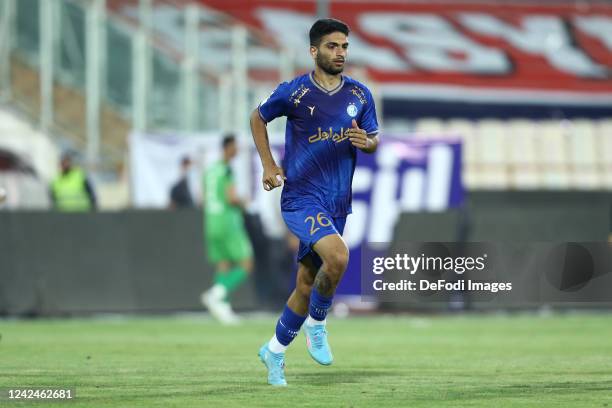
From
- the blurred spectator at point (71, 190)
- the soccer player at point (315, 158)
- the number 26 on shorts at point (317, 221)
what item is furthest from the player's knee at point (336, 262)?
the blurred spectator at point (71, 190)

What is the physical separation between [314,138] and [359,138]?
0.42m

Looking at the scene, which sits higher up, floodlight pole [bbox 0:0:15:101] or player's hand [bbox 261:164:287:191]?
floodlight pole [bbox 0:0:15:101]

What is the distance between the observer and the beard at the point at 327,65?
36.3 feet

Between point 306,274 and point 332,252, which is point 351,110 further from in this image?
point 306,274

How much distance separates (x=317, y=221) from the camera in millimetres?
10914

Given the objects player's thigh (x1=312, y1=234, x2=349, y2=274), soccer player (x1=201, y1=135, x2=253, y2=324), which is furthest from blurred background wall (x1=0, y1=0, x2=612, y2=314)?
player's thigh (x1=312, y1=234, x2=349, y2=274)

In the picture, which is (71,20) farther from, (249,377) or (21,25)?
(249,377)

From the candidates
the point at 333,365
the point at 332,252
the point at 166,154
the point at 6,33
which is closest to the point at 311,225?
the point at 332,252

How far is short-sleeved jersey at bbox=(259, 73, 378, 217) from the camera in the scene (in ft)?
36.4

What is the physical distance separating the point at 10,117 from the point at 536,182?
1065cm

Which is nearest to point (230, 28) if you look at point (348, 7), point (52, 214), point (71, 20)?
point (71, 20)

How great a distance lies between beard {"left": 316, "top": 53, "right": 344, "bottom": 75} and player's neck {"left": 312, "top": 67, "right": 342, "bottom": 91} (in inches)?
1.7

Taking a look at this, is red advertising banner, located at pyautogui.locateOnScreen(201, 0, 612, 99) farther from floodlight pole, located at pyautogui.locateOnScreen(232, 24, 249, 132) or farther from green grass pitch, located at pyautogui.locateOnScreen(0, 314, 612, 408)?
green grass pitch, located at pyautogui.locateOnScreen(0, 314, 612, 408)

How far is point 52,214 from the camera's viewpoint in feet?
73.3
